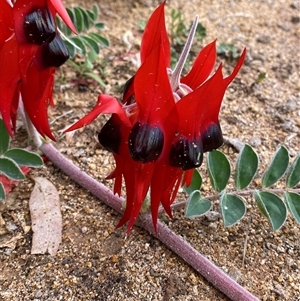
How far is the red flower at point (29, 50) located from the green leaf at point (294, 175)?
2.15ft

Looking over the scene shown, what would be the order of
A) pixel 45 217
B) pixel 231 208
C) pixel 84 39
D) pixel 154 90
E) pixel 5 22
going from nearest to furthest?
pixel 154 90 < pixel 5 22 < pixel 231 208 < pixel 45 217 < pixel 84 39

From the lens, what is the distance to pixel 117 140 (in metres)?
1.25

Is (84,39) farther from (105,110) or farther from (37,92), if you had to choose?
(105,110)

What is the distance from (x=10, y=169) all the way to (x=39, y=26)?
47 cm

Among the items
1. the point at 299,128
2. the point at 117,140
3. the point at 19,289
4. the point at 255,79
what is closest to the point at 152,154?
the point at 117,140

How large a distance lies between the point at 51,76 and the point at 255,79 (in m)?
1.11

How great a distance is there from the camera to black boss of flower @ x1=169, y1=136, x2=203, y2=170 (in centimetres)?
122

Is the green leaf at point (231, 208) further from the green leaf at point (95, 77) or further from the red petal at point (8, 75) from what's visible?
the green leaf at point (95, 77)

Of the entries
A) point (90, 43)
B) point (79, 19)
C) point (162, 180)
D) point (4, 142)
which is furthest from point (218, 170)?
point (79, 19)

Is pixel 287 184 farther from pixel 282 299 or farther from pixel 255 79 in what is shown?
pixel 255 79

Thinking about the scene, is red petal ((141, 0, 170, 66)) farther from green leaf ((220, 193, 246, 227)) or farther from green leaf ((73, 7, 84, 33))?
green leaf ((73, 7, 84, 33))

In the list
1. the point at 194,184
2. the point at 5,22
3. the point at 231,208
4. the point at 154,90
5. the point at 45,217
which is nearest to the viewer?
the point at 154,90

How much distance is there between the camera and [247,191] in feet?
5.08

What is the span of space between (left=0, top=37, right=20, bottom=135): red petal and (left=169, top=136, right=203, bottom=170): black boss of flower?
0.46 meters
